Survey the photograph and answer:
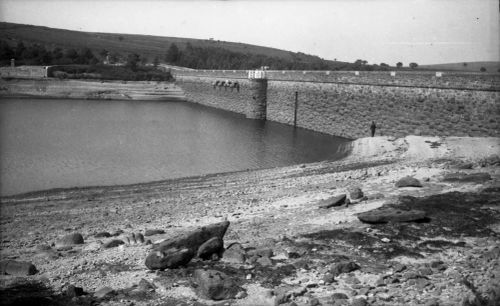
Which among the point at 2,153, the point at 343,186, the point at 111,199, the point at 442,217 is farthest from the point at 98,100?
the point at 442,217

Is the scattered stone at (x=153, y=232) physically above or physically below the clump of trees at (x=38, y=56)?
below

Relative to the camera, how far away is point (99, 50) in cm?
12081

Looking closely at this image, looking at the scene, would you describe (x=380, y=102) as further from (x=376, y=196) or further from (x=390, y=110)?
(x=376, y=196)

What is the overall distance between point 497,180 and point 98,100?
Result: 62966 millimetres

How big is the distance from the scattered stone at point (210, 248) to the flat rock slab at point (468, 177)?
8.31m

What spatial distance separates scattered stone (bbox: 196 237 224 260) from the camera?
27.2ft

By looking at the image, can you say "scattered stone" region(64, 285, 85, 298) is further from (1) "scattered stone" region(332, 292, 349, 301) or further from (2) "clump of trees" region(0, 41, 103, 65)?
(2) "clump of trees" region(0, 41, 103, 65)

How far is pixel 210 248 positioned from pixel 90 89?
2685 inches

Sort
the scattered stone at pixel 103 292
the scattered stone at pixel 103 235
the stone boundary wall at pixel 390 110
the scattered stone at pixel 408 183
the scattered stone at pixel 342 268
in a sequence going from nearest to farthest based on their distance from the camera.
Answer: the scattered stone at pixel 103 292 < the scattered stone at pixel 342 268 < the scattered stone at pixel 103 235 < the scattered stone at pixel 408 183 < the stone boundary wall at pixel 390 110

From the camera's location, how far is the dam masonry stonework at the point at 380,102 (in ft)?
75.9

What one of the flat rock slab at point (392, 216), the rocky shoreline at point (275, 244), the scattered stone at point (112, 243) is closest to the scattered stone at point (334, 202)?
the rocky shoreline at point (275, 244)

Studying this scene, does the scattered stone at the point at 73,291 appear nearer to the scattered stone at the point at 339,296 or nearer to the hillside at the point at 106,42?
the scattered stone at the point at 339,296

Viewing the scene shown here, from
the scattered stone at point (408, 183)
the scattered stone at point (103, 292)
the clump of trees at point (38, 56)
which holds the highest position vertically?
the clump of trees at point (38, 56)

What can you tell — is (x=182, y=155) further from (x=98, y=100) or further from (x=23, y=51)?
(x=23, y=51)
